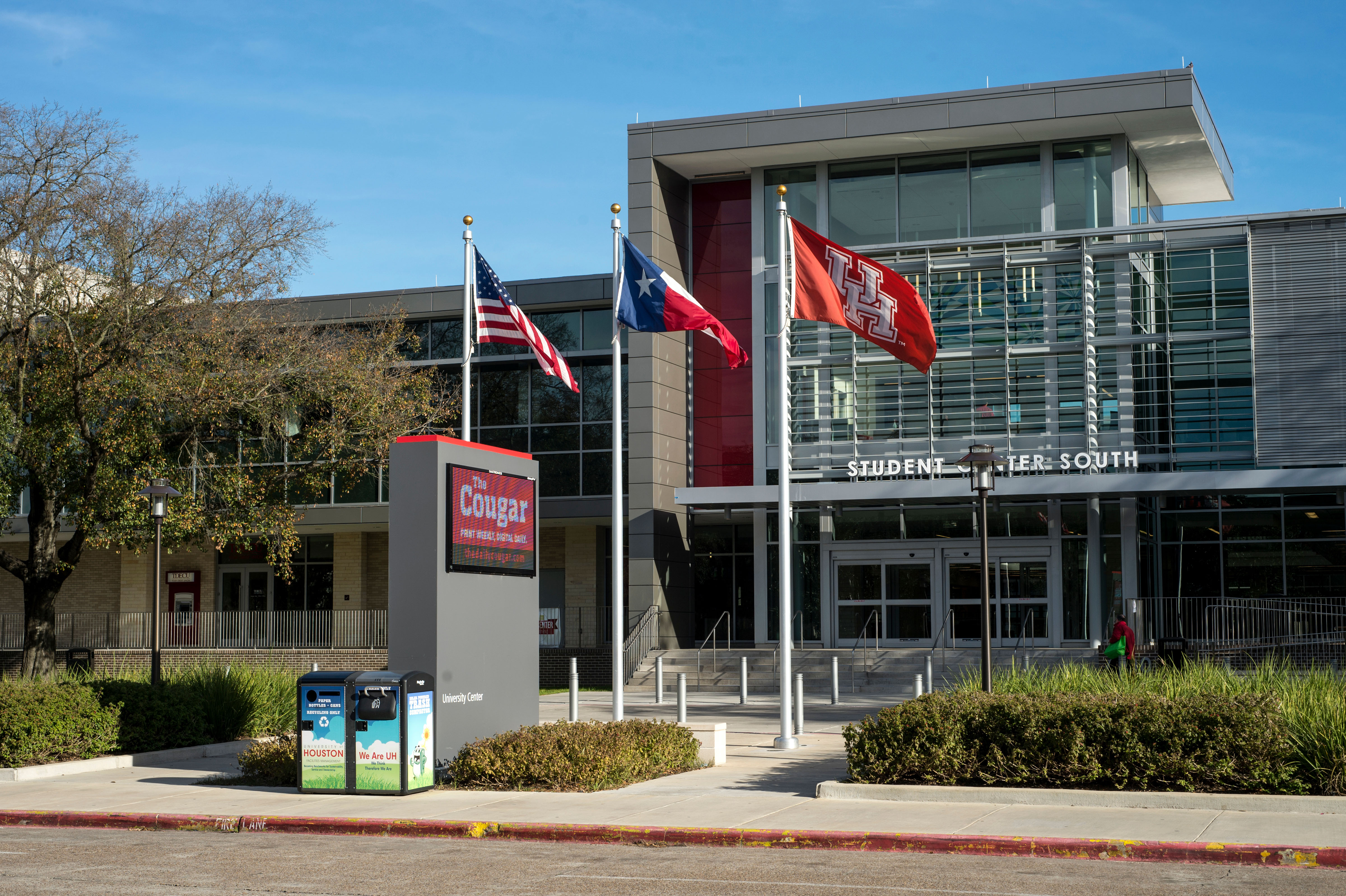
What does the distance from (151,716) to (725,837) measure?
10085 millimetres

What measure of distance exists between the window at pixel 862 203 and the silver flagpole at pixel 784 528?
51.5ft

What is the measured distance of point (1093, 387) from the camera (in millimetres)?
32594

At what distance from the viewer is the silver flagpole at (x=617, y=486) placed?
19359mm

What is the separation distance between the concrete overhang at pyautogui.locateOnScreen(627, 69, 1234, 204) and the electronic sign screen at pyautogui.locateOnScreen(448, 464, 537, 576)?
20006 mm

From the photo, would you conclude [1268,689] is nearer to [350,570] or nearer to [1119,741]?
[1119,741]

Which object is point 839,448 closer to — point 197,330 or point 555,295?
point 555,295

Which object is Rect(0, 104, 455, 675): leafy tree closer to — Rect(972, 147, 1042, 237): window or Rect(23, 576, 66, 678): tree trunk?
Rect(23, 576, 66, 678): tree trunk

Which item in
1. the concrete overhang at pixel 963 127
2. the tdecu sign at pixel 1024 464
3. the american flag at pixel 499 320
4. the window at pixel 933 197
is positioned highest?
the concrete overhang at pixel 963 127

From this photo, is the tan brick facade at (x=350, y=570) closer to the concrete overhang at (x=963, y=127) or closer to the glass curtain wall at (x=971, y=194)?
the concrete overhang at (x=963, y=127)

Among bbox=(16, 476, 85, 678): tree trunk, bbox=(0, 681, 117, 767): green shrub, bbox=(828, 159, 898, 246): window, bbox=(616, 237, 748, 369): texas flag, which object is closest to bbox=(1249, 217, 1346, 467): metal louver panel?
bbox=(828, 159, 898, 246): window

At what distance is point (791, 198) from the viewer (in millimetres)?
36438

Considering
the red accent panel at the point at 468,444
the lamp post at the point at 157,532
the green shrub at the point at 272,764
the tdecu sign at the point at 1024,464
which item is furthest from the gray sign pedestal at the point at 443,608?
the tdecu sign at the point at 1024,464

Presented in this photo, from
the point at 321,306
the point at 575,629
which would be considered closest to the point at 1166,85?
the point at 575,629

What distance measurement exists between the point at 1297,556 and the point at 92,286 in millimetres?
26551
